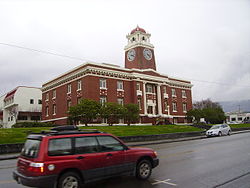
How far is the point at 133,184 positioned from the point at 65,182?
2.13m

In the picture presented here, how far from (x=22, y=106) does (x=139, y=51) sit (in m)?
34.7

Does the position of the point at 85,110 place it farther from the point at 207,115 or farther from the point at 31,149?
the point at 207,115

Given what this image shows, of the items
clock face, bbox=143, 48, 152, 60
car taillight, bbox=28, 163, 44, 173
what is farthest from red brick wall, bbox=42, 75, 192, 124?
car taillight, bbox=28, 163, 44, 173

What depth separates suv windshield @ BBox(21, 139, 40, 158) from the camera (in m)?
5.96

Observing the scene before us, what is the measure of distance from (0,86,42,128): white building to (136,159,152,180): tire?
55919 mm

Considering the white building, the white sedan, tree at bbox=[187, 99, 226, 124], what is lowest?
the white sedan

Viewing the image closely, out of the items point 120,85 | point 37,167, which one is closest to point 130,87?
point 120,85

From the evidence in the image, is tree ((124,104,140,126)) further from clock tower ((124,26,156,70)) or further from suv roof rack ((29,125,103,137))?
suv roof rack ((29,125,103,137))

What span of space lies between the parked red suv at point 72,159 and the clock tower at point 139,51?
1603 inches

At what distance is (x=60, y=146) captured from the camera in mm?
6094

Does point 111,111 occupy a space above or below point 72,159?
above

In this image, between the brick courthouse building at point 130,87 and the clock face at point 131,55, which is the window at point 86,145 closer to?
the brick courthouse building at point 130,87

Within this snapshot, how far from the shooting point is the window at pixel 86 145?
6.35 m

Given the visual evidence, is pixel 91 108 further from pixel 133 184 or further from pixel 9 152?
pixel 133 184
